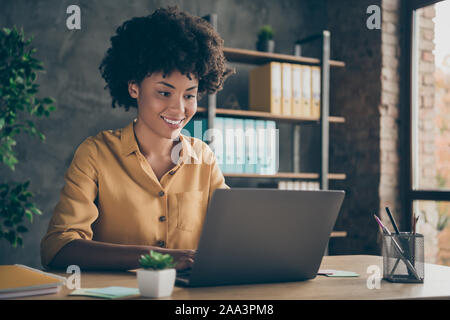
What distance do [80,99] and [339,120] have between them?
5.98 ft

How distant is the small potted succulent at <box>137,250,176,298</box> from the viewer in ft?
3.29

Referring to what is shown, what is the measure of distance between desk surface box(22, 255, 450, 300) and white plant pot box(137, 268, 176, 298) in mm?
25

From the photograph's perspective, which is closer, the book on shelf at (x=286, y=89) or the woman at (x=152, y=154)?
the woman at (x=152, y=154)

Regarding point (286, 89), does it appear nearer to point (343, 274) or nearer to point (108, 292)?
point (343, 274)

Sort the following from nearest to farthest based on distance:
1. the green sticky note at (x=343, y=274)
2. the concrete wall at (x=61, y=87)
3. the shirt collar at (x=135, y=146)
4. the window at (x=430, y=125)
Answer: the green sticky note at (x=343, y=274), the shirt collar at (x=135, y=146), the concrete wall at (x=61, y=87), the window at (x=430, y=125)

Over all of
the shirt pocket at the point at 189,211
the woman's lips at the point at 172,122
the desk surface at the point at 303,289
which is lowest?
the desk surface at the point at 303,289

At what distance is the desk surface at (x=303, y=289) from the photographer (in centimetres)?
105

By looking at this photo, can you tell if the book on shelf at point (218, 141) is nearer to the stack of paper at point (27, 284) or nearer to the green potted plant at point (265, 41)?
the green potted plant at point (265, 41)

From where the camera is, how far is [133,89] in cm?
183

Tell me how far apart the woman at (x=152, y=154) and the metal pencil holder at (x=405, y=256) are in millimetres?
630

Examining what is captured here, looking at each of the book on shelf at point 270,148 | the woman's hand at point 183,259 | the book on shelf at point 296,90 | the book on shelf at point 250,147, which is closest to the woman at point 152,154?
the woman's hand at point 183,259

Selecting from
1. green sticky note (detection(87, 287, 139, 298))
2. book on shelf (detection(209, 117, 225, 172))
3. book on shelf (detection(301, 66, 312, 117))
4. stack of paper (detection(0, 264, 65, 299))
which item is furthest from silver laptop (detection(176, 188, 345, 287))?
book on shelf (detection(301, 66, 312, 117))

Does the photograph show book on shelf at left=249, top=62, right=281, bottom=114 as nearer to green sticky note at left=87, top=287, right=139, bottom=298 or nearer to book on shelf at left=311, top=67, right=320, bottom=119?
book on shelf at left=311, top=67, right=320, bottom=119
